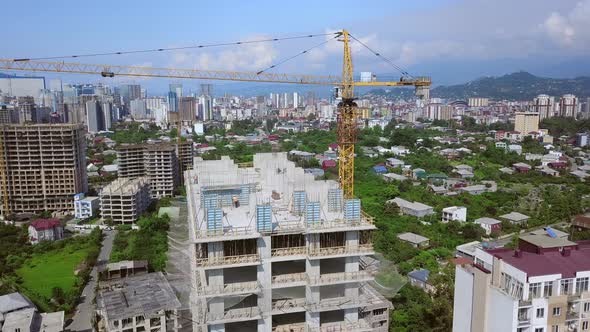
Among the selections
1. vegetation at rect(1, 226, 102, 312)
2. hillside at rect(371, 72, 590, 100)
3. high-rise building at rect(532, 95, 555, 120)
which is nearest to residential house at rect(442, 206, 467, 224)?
vegetation at rect(1, 226, 102, 312)

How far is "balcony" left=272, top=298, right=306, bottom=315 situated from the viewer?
377cm

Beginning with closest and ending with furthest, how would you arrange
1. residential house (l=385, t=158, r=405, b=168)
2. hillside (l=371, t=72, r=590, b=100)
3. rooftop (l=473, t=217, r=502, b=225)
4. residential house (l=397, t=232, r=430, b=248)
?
residential house (l=397, t=232, r=430, b=248), rooftop (l=473, t=217, r=502, b=225), residential house (l=385, t=158, r=405, b=168), hillside (l=371, t=72, r=590, b=100)

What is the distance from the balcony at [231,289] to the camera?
3.61 meters

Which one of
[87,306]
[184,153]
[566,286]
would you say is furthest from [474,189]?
[87,306]

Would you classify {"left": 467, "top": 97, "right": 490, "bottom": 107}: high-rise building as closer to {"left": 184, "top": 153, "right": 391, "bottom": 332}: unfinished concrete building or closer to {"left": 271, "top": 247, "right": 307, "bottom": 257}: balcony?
{"left": 184, "top": 153, "right": 391, "bottom": 332}: unfinished concrete building

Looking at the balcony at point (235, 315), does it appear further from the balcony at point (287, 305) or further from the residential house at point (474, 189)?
the residential house at point (474, 189)

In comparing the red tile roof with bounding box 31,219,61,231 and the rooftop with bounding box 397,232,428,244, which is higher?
the red tile roof with bounding box 31,219,61,231

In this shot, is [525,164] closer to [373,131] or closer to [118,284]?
[373,131]

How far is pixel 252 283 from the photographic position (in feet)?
12.1

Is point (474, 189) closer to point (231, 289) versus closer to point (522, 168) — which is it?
point (522, 168)

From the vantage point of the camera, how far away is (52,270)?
36.1 feet

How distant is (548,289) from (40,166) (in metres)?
15.3

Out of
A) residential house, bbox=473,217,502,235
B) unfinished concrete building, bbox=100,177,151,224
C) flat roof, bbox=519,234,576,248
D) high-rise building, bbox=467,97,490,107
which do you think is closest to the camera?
flat roof, bbox=519,234,576,248

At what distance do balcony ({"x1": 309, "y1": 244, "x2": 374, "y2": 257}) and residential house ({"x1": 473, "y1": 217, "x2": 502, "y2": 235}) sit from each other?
407 inches
